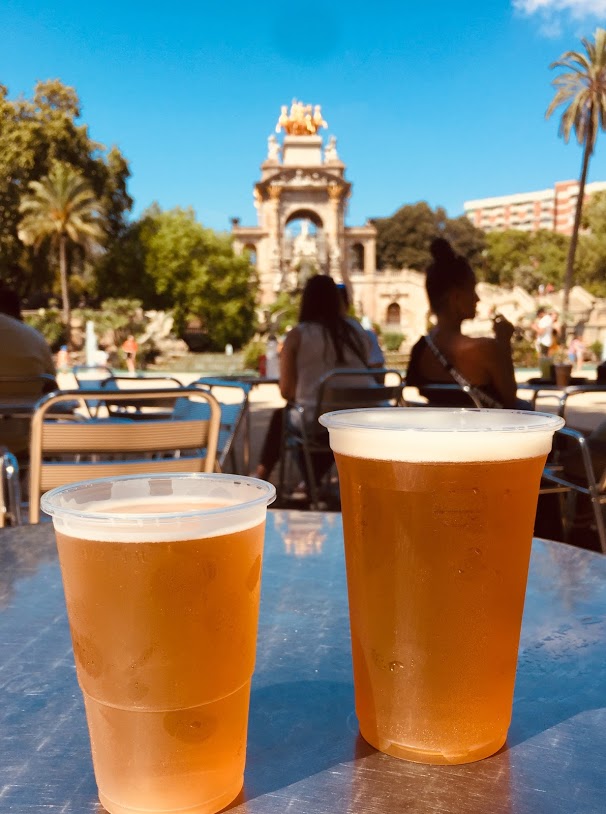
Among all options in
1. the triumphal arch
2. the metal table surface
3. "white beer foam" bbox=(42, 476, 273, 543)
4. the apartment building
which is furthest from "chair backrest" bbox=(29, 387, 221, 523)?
the apartment building

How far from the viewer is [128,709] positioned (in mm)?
488

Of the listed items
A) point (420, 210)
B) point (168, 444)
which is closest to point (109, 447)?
point (168, 444)

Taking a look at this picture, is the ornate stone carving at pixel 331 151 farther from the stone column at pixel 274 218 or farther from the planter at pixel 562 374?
the planter at pixel 562 374

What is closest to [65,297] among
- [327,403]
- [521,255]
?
[327,403]

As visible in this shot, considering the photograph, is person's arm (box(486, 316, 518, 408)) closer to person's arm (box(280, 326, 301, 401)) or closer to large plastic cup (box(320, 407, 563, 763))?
person's arm (box(280, 326, 301, 401))

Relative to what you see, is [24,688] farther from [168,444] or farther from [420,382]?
[420,382]

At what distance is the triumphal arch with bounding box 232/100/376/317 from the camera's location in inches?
1785

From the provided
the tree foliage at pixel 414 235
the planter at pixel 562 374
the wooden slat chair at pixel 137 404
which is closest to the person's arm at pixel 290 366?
the wooden slat chair at pixel 137 404

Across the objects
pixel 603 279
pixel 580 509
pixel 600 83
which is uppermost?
pixel 600 83

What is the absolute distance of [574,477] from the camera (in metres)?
3.26

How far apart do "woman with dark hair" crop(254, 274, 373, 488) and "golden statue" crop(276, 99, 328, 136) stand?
47334mm

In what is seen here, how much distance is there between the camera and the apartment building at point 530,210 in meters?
100

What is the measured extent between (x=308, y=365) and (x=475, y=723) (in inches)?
152

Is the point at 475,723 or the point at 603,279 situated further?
the point at 603,279
